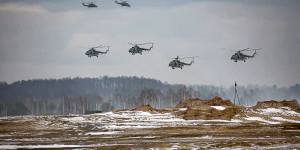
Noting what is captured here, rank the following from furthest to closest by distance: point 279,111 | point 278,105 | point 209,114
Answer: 1. point 278,105
2. point 279,111
3. point 209,114

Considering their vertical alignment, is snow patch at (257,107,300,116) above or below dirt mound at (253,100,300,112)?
below

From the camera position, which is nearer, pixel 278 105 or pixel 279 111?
pixel 279 111

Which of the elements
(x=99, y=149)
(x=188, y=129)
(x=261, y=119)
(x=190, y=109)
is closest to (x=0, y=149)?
(x=99, y=149)

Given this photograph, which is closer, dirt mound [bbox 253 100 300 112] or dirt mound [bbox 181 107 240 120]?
dirt mound [bbox 181 107 240 120]

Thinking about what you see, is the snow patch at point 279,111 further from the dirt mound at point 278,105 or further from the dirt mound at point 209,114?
the dirt mound at point 209,114

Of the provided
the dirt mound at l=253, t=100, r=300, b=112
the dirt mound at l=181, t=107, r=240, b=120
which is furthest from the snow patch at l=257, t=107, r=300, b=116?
the dirt mound at l=181, t=107, r=240, b=120

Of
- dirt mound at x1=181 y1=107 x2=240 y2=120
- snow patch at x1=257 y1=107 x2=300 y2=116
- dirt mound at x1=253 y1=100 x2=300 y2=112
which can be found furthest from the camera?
dirt mound at x1=253 y1=100 x2=300 y2=112

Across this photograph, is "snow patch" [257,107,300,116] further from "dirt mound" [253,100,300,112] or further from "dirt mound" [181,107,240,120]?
"dirt mound" [181,107,240,120]

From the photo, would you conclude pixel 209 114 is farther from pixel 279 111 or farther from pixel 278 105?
pixel 278 105

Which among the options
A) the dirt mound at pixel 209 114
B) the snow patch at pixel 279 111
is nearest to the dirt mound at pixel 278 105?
the snow patch at pixel 279 111

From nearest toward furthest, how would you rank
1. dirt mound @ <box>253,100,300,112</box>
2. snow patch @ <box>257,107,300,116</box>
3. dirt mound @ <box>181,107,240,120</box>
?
dirt mound @ <box>181,107,240,120</box> → snow patch @ <box>257,107,300,116</box> → dirt mound @ <box>253,100,300,112</box>

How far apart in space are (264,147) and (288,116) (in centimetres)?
6758

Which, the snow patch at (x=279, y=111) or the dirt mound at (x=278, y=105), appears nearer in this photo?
the snow patch at (x=279, y=111)

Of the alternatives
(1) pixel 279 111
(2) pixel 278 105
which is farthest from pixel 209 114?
(2) pixel 278 105
